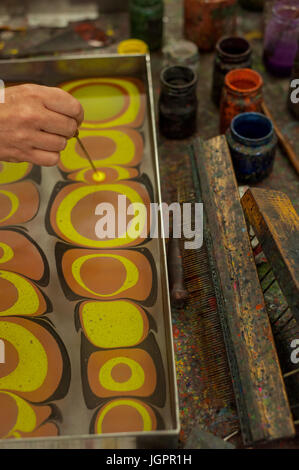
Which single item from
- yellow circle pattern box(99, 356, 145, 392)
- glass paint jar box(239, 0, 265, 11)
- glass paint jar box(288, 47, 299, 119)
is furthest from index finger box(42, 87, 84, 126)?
glass paint jar box(239, 0, 265, 11)

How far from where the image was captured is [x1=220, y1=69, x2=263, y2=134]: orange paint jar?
60.4 inches

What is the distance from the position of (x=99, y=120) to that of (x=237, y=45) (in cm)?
56

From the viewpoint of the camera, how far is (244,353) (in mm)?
1071

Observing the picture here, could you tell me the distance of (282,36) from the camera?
175cm

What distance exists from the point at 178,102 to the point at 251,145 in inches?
12.6

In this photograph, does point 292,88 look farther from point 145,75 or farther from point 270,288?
point 270,288

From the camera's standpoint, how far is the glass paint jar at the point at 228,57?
1.65m

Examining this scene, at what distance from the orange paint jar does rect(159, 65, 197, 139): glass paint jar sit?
0.35 ft

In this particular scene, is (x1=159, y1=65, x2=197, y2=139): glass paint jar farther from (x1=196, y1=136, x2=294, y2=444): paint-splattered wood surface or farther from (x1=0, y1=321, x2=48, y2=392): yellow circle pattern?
(x1=0, y1=321, x2=48, y2=392): yellow circle pattern

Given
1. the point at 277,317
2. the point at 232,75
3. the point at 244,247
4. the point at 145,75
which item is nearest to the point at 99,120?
the point at 145,75

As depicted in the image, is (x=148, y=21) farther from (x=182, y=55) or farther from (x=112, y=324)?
(x=112, y=324)

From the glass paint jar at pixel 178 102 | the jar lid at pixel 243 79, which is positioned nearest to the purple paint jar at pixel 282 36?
the jar lid at pixel 243 79

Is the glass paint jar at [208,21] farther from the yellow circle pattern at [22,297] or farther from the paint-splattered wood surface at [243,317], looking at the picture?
the yellow circle pattern at [22,297]

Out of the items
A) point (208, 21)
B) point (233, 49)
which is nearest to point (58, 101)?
point (233, 49)
